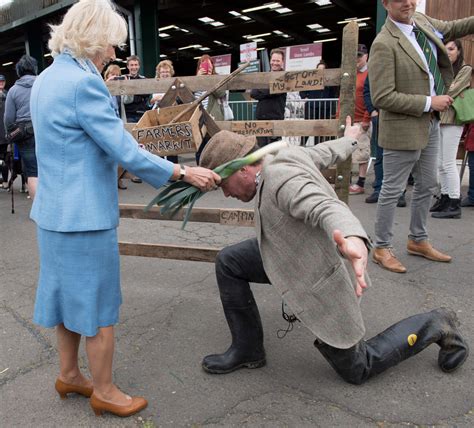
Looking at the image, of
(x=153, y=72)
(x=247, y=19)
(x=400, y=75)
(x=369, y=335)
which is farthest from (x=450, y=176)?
(x=247, y=19)

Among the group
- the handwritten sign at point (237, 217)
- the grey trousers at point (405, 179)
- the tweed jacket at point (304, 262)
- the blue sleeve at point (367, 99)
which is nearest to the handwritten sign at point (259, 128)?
the handwritten sign at point (237, 217)

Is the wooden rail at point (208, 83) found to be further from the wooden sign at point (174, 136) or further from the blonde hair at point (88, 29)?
the blonde hair at point (88, 29)

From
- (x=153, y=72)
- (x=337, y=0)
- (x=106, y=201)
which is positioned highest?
(x=337, y=0)

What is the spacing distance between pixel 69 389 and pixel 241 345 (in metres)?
0.91

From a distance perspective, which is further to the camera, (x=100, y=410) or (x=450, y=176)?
(x=450, y=176)

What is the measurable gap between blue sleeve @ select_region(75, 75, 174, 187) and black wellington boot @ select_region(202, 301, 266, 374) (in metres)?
0.99

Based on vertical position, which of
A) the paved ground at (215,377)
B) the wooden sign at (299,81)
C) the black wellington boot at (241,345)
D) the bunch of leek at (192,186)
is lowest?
the paved ground at (215,377)

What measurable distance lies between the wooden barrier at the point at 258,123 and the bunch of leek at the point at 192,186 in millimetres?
762

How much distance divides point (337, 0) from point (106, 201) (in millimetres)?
15904

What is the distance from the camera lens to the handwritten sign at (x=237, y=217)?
320 cm

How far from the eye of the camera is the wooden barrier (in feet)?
10.0

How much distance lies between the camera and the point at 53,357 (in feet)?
9.34

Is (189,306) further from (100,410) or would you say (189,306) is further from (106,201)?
(106,201)

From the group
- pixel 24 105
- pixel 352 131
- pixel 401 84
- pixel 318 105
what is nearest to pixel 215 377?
pixel 352 131
